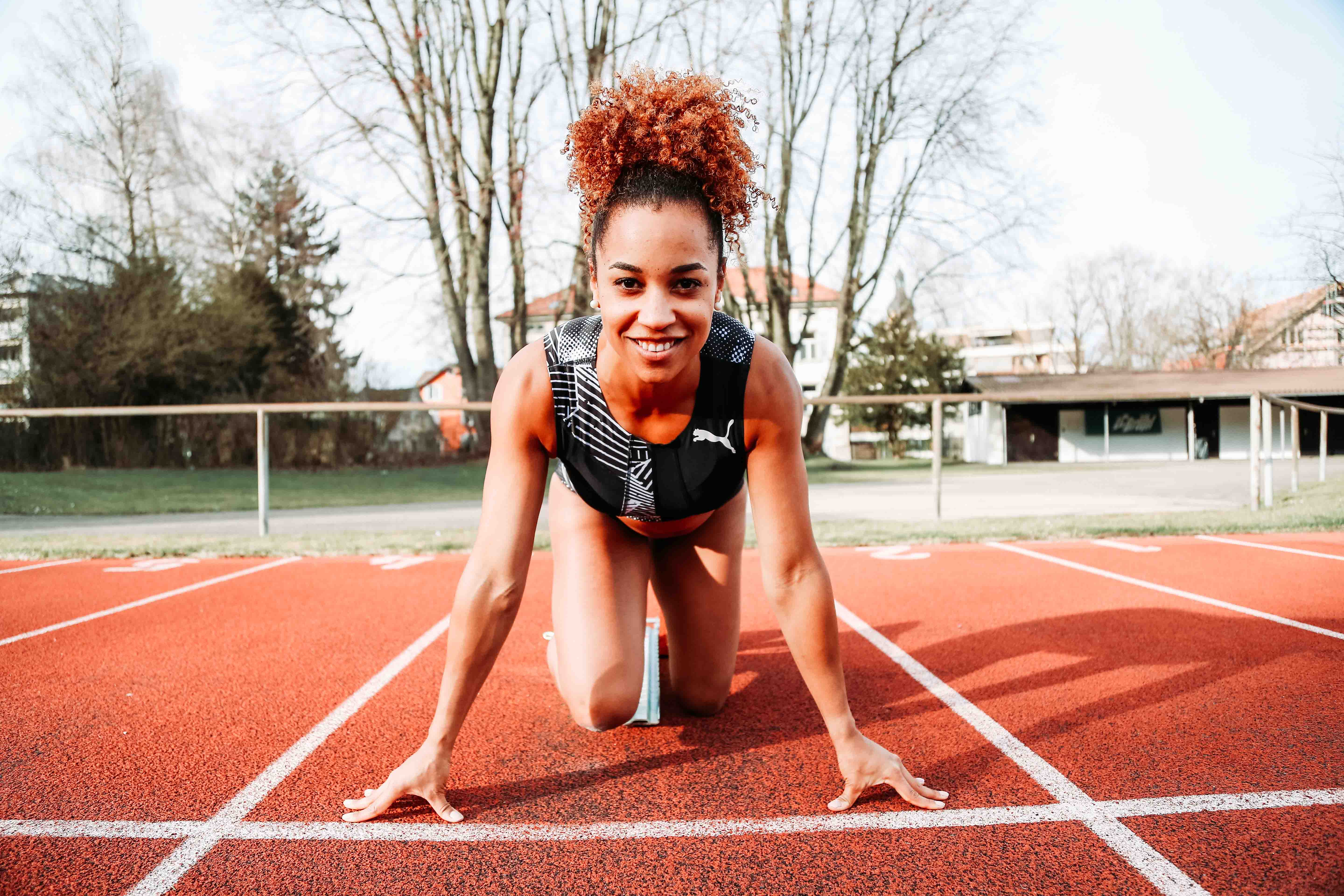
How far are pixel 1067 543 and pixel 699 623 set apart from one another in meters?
5.83

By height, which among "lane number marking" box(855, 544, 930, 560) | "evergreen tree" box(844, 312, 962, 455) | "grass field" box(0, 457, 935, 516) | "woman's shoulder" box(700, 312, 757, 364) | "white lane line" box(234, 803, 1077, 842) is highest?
"evergreen tree" box(844, 312, 962, 455)

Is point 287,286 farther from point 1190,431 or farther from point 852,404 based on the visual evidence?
point 1190,431

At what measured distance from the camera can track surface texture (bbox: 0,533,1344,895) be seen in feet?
6.91

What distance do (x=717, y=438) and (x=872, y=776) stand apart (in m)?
1.10

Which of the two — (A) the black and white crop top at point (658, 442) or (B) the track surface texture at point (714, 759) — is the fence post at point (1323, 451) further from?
(A) the black and white crop top at point (658, 442)

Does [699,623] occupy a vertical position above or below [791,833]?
above

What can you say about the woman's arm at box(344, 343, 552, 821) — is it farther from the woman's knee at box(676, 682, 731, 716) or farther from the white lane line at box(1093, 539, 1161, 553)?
the white lane line at box(1093, 539, 1161, 553)

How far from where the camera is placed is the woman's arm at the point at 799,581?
2414 mm

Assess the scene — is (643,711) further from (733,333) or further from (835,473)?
(835,473)

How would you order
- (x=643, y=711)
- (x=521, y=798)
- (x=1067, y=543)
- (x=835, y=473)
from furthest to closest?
(x=835, y=473) → (x=1067, y=543) → (x=643, y=711) → (x=521, y=798)

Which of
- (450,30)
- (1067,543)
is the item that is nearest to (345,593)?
(1067,543)

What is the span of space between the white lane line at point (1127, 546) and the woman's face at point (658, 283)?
6402 millimetres

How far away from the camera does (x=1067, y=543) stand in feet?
25.6

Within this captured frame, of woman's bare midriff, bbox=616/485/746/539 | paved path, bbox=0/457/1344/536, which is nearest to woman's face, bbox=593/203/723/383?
woman's bare midriff, bbox=616/485/746/539
